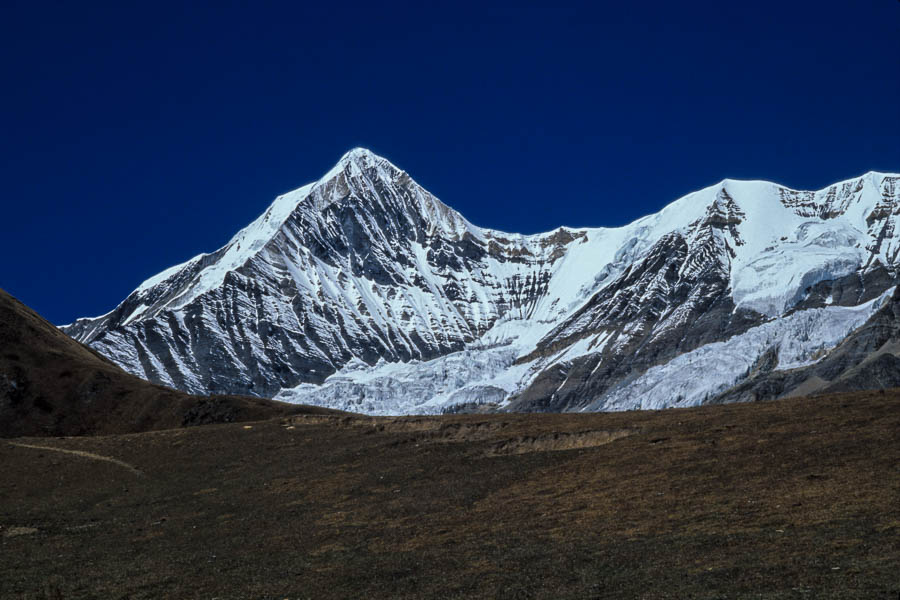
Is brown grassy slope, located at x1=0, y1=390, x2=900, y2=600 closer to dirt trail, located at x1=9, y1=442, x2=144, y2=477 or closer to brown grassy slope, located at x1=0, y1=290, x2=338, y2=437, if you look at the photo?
dirt trail, located at x1=9, y1=442, x2=144, y2=477

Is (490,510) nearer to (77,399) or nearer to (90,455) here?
(90,455)

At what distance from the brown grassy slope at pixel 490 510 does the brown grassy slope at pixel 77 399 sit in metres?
19.7

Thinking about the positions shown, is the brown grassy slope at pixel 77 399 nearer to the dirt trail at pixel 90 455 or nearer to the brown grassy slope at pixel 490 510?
the dirt trail at pixel 90 455

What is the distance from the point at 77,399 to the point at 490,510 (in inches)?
2332

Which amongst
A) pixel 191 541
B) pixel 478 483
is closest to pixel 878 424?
pixel 478 483

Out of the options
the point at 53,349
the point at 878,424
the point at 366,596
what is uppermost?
the point at 53,349

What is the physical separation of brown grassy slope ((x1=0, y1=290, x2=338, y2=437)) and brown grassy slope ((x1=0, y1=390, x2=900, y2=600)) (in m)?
19.7

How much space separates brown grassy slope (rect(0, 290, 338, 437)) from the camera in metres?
79.3

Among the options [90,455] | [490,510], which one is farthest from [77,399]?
[490,510]

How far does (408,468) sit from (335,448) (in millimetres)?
8657

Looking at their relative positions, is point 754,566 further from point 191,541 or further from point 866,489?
point 191,541

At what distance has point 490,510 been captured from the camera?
3728 centimetres

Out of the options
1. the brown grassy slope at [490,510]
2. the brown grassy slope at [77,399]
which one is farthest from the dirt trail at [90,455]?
the brown grassy slope at [77,399]

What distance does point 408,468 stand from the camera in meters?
47.3
